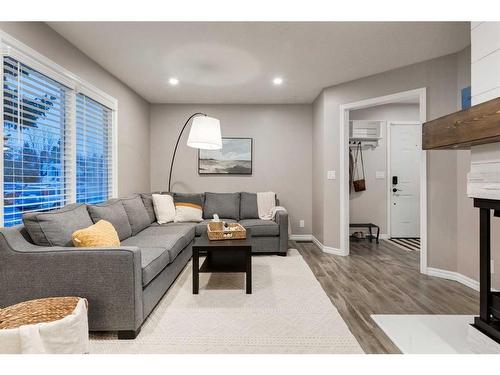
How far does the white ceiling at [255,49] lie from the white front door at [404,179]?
2.13 metres

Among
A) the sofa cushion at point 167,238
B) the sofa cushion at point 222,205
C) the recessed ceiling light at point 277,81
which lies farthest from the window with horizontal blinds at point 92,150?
the recessed ceiling light at point 277,81

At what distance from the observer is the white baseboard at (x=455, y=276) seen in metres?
2.83

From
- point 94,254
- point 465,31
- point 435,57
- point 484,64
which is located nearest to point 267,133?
point 435,57

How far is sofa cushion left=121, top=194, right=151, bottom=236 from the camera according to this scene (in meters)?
3.30

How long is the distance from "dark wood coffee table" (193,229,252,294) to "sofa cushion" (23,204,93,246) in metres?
1.03

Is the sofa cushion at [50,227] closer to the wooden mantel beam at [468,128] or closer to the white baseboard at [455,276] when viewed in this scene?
the wooden mantel beam at [468,128]

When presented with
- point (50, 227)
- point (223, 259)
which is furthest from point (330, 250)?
point (50, 227)

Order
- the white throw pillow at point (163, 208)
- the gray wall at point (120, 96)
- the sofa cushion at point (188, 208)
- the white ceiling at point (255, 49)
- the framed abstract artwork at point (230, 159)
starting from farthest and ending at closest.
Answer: the framed abstract artwork at point (230, 159) → the sofa cushion at point (188, 208) → the white throw pillow at point (163, 208) → the white ceiling at point (255, 49) → the gray wall at point (120, 96)

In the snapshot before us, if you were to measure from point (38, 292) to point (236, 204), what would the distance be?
3.10 meters

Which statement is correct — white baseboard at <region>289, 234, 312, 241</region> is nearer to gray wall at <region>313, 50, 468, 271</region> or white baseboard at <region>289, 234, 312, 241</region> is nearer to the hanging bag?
the hanging bag

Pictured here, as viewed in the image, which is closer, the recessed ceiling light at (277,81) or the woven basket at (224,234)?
the woven basket at (224,234)

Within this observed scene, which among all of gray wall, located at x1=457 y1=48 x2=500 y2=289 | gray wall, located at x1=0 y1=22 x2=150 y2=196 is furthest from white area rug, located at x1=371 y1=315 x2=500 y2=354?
gray wall, located at x1=0 y1=22 x2=150 y2=196

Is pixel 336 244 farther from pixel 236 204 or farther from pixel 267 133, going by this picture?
pixel 267 133

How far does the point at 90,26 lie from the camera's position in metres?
2.51
